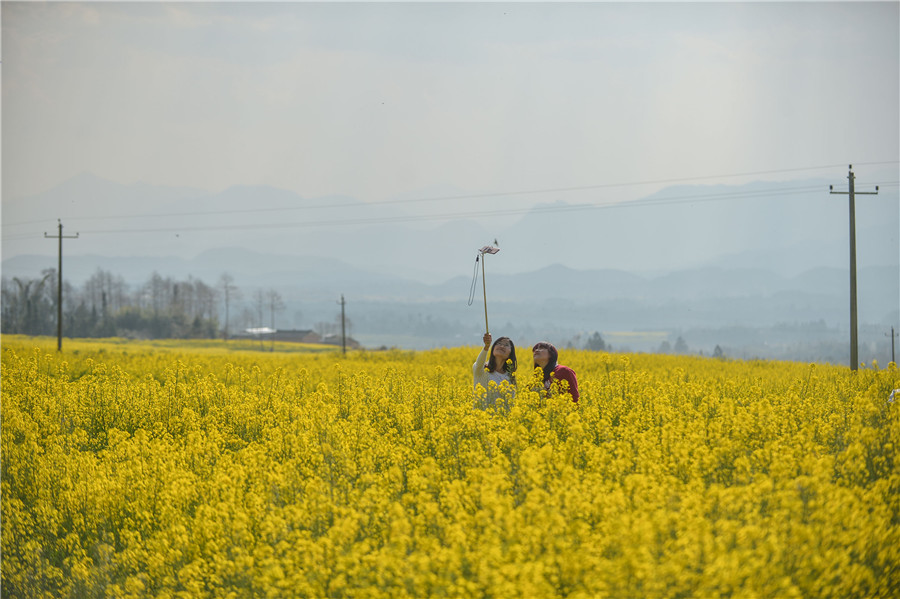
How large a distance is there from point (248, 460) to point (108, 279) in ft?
636

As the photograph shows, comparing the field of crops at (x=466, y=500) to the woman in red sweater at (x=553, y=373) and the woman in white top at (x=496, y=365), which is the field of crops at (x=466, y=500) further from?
the woman in white top at (x=496, y=365)

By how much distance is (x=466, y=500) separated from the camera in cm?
646

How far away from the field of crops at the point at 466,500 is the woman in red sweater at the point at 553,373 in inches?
15.2

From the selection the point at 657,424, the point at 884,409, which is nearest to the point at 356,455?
the point at 657,424

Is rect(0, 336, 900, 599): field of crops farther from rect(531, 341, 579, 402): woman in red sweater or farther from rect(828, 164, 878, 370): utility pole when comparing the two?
rect(828, 164, 878, 370): utility pole

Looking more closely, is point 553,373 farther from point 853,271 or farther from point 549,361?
point 853,271

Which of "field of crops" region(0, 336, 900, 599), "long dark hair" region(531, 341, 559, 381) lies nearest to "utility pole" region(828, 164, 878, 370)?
"field of crops" region(0, 336, 900, 599)

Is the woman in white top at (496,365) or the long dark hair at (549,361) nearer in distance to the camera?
the long dark hair at (549,361)

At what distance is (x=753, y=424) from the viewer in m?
8.82

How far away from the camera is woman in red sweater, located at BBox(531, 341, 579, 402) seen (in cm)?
1000

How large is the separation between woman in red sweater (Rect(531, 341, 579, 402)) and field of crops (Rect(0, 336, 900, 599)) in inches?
15.2

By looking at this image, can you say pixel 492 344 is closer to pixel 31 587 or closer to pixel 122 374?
pixel 31 587

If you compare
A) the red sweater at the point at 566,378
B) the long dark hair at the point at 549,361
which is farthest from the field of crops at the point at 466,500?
the long dark hair at the point at 549,361

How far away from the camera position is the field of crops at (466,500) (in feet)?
16.8
